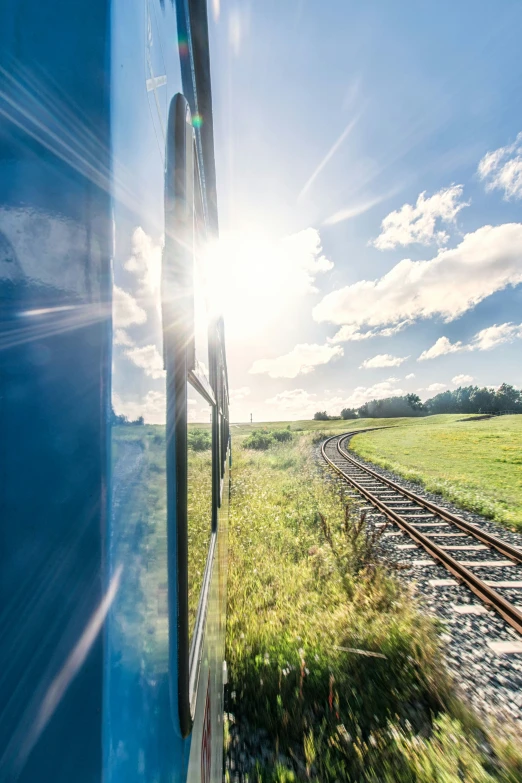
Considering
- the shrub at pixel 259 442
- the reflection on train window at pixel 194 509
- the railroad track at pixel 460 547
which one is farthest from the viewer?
the shrub at pixel 259 442

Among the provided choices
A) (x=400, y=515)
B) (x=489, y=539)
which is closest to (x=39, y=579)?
A: (x=489, y=539)

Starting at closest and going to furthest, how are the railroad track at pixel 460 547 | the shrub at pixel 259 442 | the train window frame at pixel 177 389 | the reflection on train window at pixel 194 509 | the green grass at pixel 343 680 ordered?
the train window frame at pixel 177 389, the reflection on train window at pixel 194 509, the green grass at pixel 343 680, the railroad track at pixel 460 547, the shrub at pixel 259 442

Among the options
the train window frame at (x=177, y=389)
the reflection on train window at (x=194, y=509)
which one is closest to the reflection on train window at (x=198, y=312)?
the reflection on train window at (x=194, y=509)

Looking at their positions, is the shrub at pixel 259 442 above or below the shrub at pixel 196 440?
below

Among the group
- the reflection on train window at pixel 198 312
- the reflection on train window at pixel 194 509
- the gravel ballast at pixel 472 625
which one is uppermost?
the reflection on train window at pixel 198 312

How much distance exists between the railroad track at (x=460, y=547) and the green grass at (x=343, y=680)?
1165 mm

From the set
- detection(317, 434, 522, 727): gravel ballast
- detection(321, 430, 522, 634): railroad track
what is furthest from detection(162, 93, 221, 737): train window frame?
detection(321, 430, 522, 634): railroad track

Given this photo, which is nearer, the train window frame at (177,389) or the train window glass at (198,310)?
the train window frame at (177,389)

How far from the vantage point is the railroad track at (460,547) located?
5.00 m

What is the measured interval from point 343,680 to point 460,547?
4521mm

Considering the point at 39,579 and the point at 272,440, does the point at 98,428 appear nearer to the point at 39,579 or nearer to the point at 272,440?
the point at 39,579

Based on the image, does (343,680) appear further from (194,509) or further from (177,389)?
(177,389)

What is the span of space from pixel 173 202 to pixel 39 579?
709mm

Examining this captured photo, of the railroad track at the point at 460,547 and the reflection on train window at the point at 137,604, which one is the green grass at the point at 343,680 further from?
the reflection on train window at the point at 137,604
